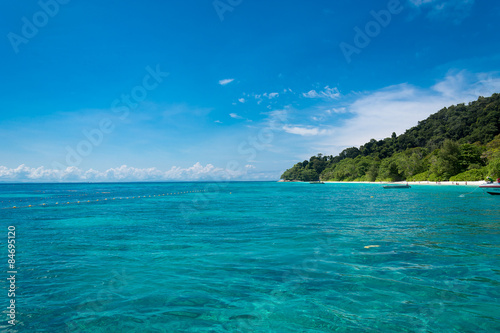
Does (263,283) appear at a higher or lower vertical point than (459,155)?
lower

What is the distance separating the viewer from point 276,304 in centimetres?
856

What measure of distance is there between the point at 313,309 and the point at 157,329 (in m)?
4.18

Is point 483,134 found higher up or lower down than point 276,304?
higher up

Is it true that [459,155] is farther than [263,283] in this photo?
Yes

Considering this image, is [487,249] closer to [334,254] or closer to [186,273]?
[334,254]

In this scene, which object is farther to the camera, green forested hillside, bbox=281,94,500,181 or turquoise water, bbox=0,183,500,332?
green forested hillside, bbox=281,94,500,181

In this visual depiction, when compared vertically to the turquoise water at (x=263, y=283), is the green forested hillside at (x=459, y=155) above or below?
above

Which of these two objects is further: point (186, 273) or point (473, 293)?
point (186, 273)

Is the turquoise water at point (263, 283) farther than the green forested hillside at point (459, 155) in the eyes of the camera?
No

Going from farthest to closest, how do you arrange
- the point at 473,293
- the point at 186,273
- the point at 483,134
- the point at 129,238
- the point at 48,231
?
1. the point at 483,134
2. the point at 48,231
3. the point at 129,238
4. the point at 186,273
5. the point at 473,293

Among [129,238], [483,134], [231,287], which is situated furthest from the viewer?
[483,134]

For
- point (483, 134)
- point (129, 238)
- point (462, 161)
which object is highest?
point (483, 134)

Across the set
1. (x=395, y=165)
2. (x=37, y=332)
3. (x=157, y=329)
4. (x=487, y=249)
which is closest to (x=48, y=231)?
(x=37, y=332)

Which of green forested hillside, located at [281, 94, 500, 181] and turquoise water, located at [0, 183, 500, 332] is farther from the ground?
green forested hillside, located at [281, 94, 500, 181]
